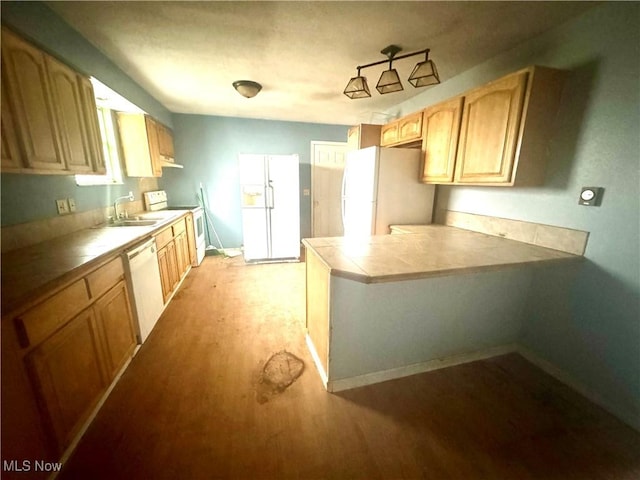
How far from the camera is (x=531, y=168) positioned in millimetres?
1729

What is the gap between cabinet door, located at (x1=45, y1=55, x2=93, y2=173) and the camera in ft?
5.10

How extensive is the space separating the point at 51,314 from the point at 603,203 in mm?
2982

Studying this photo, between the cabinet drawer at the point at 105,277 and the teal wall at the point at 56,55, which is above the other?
the teal wall at the point at 56,55

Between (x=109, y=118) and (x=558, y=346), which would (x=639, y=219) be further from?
(x=109, y=118)

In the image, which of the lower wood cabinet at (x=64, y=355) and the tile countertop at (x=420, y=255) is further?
the tile countertop at (x=420, y=255)

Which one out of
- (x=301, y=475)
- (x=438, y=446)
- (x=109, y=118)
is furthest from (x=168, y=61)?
(x=438, y=446)

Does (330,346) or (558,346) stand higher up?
(330,346)

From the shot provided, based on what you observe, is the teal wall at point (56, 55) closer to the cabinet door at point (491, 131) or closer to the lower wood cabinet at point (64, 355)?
the lower wood cabinet at point (64, 355)

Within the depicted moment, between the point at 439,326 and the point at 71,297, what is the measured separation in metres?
2.19

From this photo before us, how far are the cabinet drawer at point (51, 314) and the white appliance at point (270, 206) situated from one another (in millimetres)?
2698

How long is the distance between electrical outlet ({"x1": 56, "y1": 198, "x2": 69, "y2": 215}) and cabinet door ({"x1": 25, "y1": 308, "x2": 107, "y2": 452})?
3.58 feet

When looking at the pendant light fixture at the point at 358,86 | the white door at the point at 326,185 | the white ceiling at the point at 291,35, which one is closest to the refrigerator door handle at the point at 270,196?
the white door at the point at 326,185

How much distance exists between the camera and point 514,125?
5.49 ft

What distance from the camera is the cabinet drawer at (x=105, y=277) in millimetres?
1414
